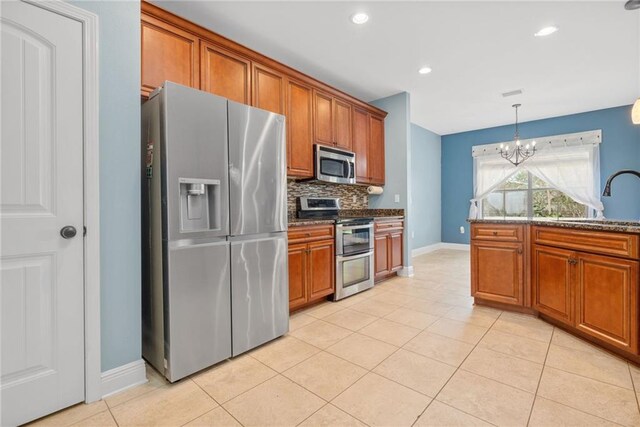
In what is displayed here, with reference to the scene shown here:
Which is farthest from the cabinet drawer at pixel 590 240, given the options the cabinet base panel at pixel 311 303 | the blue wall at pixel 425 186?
the blue wall at pixel 425 186

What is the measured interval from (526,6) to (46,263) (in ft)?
12.4

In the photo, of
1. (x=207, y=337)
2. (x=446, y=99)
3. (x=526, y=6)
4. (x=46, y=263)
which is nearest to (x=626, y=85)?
(x=446, y=99)

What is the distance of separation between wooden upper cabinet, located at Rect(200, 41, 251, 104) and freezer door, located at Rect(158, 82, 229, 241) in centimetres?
77

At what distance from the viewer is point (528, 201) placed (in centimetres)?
589

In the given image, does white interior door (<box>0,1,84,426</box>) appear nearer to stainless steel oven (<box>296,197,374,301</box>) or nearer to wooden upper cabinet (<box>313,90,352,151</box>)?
stainless steel oven (<box>296,197,374,301</box>)

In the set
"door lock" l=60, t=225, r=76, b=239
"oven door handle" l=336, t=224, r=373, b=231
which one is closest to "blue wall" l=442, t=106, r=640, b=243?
"oven door handle" l=336, t=224, r=373, b=231

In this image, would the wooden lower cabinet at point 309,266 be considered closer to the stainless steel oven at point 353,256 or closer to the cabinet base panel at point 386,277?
the stainless steel oven at point 353,256

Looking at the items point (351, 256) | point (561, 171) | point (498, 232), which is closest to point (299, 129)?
point (351, 256)

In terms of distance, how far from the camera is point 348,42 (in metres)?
2.91

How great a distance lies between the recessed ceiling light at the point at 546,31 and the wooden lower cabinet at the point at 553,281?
204 cm

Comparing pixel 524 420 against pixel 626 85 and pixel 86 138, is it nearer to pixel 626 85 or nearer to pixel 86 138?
pixel 86 138

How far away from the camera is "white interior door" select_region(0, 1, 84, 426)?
1.36 metres

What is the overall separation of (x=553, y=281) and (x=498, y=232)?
599 mm

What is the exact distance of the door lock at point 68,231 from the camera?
4.88ft
